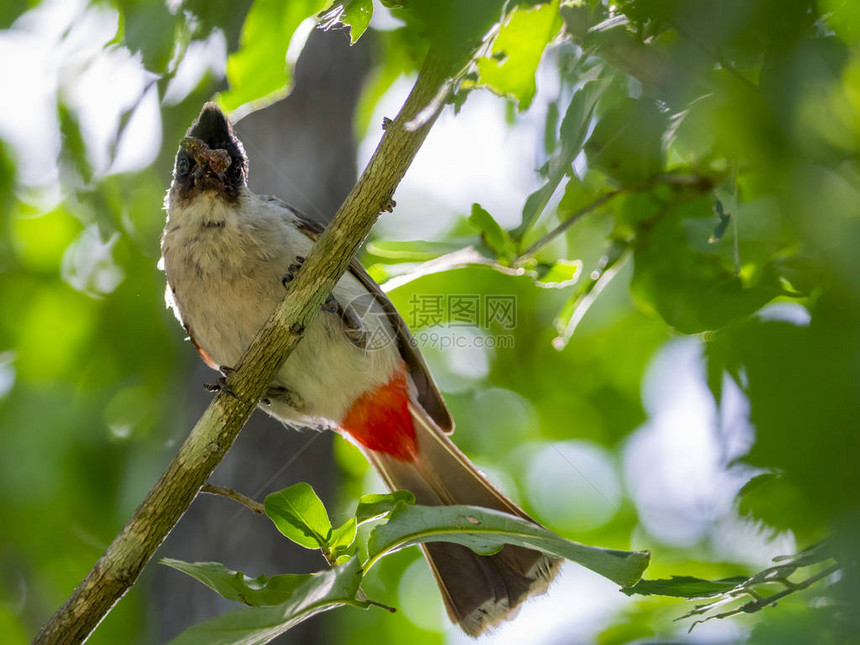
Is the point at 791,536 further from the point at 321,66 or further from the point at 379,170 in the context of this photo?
the point at 321,66

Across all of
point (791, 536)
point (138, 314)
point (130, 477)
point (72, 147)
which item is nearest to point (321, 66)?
point (138, 314)

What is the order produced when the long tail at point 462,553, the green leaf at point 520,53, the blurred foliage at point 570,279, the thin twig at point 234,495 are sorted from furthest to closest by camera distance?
the long tail at point 462,553, the thin twig at point 234,495, the green leaf at point 520,53, the blurred foliage at point 570,279

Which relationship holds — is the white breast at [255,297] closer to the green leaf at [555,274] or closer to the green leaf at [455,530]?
the green leaf at [555,274]

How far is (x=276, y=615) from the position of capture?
3.67 ft

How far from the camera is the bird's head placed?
2811 millimetres

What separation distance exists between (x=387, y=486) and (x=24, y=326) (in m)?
2.18

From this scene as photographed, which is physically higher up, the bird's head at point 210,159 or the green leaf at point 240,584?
the bird's head at point 210,159

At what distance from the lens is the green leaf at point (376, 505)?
1.58 meters

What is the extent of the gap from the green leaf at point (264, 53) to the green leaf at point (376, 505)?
759 millimetres

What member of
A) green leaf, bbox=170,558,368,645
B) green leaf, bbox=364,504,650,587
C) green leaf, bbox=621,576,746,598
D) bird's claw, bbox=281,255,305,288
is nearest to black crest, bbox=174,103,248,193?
bird's claw, bbox=281,255,305,288

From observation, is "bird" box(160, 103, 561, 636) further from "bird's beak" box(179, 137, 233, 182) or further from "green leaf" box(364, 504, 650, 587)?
"green leaf" box(364, 504, 650, 587)

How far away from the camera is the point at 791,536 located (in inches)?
26.5

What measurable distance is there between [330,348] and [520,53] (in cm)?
164

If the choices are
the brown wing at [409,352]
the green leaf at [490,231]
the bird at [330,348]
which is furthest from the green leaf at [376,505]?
the brown wing at [409,352]
